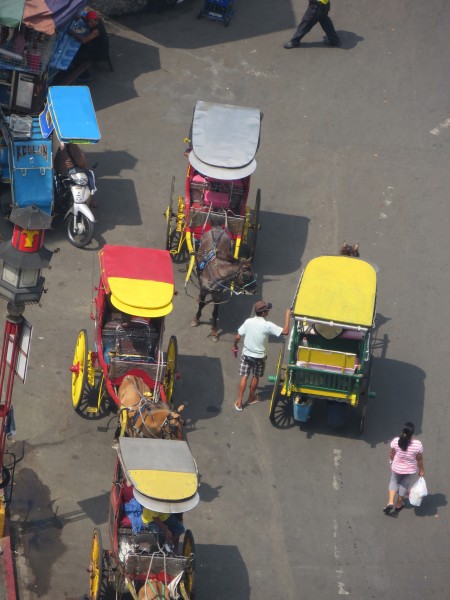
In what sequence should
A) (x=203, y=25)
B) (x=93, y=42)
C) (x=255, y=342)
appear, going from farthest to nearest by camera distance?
(x=203, y=25) < (x=93, y=42) < (x=255, y=342)

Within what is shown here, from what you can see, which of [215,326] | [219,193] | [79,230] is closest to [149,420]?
[215,326]

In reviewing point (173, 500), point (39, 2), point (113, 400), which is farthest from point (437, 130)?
point (173, 500)

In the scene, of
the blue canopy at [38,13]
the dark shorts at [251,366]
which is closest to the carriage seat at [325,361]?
the dark shorts at [251,366]

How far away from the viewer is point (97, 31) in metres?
24.8

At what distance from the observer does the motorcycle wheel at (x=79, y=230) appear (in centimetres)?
2153

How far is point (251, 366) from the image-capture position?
1903 cm

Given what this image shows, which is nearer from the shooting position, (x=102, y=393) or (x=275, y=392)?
(x=102, y=393)

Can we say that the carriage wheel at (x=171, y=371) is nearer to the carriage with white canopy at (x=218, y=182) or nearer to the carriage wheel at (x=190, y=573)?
the carriage with white canopy at (x=218, y=182)

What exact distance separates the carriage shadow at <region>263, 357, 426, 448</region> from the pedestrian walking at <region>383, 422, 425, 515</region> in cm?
122

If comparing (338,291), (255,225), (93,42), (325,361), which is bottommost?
(255,225)

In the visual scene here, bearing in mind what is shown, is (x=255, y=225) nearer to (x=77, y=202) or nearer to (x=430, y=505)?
(x=77, y=202)

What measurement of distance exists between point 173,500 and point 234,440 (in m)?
4.10

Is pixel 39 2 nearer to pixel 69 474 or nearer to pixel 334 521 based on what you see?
pixel 69 474

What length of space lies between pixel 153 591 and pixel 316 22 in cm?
1495
